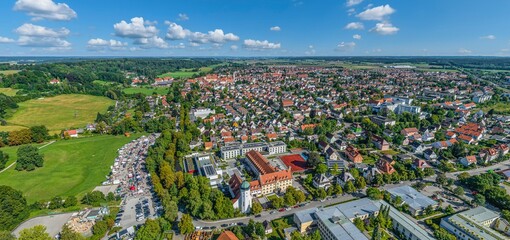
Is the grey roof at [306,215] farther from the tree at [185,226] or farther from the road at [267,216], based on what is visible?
the tree at [185,226]

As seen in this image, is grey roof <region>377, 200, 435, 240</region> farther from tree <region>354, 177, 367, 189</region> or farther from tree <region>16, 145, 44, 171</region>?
tree <region>16, 145, 44, 171</region>

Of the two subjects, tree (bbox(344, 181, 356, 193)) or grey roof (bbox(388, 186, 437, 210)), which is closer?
grey roof (bbox(388, 186, 437, 210))

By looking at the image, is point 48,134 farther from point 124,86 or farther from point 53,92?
point 124,86

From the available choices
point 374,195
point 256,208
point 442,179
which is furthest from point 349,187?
point 442,179

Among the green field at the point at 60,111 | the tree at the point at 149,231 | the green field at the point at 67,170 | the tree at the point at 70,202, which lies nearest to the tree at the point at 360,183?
the tree at the point at 149,231

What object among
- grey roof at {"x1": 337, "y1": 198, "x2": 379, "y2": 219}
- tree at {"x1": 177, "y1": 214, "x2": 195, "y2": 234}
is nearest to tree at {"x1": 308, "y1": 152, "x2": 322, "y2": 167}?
grey roof at {"x1": 337, "y1": 198, "x2": 379, "y2": 219}

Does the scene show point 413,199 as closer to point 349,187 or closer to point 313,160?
point 349,187

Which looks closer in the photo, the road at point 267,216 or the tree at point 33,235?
the tree at point 33,235

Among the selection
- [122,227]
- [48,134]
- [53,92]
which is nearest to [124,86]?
[53,92]
